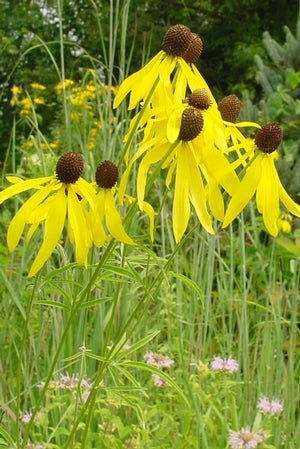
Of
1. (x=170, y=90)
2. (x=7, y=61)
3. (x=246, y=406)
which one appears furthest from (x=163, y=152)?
(x=7, y=61)

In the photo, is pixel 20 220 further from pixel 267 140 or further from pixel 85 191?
pixel 267 140

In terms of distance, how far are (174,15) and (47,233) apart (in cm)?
642

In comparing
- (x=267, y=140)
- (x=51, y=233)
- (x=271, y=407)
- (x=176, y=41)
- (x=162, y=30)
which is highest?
(x=162, y=30)

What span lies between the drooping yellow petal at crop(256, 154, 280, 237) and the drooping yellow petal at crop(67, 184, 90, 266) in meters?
Result: 0.20

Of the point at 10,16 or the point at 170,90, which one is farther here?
the point at 10,16

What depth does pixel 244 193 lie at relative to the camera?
761 millimetres

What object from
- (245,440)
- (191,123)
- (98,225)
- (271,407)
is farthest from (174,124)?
(271,407)

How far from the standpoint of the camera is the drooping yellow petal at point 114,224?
0.72m

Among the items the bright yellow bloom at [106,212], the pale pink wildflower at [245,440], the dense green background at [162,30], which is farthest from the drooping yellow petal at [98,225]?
the dense green background at [162,30]

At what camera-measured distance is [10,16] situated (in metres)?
7.07

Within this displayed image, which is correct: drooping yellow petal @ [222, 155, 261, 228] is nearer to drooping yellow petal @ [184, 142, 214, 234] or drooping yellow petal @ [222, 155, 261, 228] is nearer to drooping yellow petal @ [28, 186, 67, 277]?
drooping yellow petal @ [184, 142, 214, 234]

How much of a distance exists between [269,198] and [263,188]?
0.01 m

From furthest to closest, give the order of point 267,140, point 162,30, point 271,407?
point 162,30
point 271,407
point 267,140

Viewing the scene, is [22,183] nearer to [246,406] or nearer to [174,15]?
[246,406]
